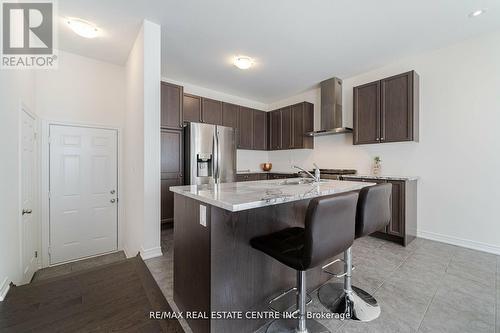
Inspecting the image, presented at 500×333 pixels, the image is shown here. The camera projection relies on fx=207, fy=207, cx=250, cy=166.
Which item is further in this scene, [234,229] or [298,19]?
[298,19]

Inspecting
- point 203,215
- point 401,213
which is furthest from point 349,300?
point 401,213

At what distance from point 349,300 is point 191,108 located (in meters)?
3.91

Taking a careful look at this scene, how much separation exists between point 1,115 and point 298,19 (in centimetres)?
310

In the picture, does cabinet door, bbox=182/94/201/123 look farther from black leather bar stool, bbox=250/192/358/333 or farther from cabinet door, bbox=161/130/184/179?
black leather bar stool, bbox=250/192/358/333

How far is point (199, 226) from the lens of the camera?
1353mm

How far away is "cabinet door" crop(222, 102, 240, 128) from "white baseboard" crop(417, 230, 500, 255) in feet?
13.1

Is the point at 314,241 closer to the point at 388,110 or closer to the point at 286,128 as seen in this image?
the point at 388,110

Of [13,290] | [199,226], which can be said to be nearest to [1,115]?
[13,290]

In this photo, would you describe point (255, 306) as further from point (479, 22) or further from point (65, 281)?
point (479, 22)

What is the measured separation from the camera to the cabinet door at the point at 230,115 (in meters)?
4.67

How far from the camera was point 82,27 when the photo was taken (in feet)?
8.28

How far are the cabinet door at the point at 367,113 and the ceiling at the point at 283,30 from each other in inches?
19.2

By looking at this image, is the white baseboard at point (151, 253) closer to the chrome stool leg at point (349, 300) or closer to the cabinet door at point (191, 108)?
the chrome stool leg at point (349, 300)

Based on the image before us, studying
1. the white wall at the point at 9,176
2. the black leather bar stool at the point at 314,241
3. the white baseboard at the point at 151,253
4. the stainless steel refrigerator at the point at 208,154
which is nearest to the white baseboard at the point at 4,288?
the white wall at the point at 9,176
